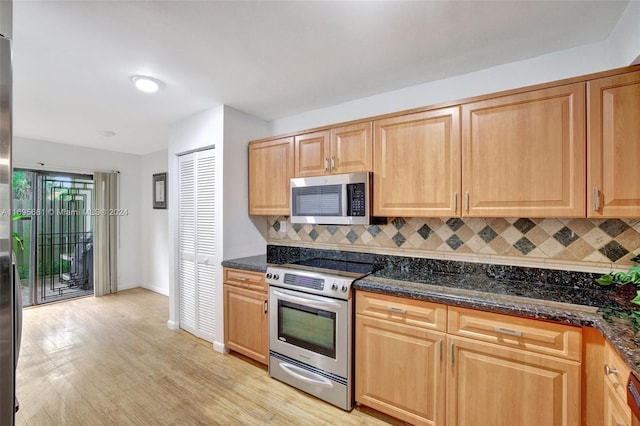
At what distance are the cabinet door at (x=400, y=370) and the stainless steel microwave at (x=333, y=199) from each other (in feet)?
2.56

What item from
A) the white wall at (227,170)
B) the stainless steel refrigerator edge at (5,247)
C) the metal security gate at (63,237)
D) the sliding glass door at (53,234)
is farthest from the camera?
the metal security gate at (63,237)

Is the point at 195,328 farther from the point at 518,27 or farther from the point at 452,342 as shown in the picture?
the point at 518,27

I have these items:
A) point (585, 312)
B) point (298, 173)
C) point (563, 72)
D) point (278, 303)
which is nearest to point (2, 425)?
point (278, 303)

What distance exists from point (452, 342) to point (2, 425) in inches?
77.3

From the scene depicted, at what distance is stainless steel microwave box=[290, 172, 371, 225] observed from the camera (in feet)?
7.23

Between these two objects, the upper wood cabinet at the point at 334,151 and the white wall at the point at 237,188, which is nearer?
the upper wood cabinet at the point at 334,151

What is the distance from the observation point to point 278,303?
2.34m

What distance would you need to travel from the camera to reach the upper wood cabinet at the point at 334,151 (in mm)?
2266

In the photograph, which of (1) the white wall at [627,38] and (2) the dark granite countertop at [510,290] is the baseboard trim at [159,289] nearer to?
(2) the dark granite countertop at [510,290]

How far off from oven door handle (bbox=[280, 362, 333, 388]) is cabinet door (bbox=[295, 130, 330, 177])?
1.61 m

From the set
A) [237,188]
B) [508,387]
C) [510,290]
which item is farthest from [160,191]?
[508,387]

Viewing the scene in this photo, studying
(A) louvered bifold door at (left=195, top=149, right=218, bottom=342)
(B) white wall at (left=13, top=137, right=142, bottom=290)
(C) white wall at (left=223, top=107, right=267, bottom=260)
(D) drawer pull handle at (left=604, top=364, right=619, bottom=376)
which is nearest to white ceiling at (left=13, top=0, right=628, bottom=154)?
(C) white wall at (left=223, top=107, right=267, bottom=260)

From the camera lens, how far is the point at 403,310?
1801 millimetres

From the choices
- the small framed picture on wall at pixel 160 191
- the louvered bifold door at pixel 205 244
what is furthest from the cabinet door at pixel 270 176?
the small framed picture on wall at pixel 160 191
